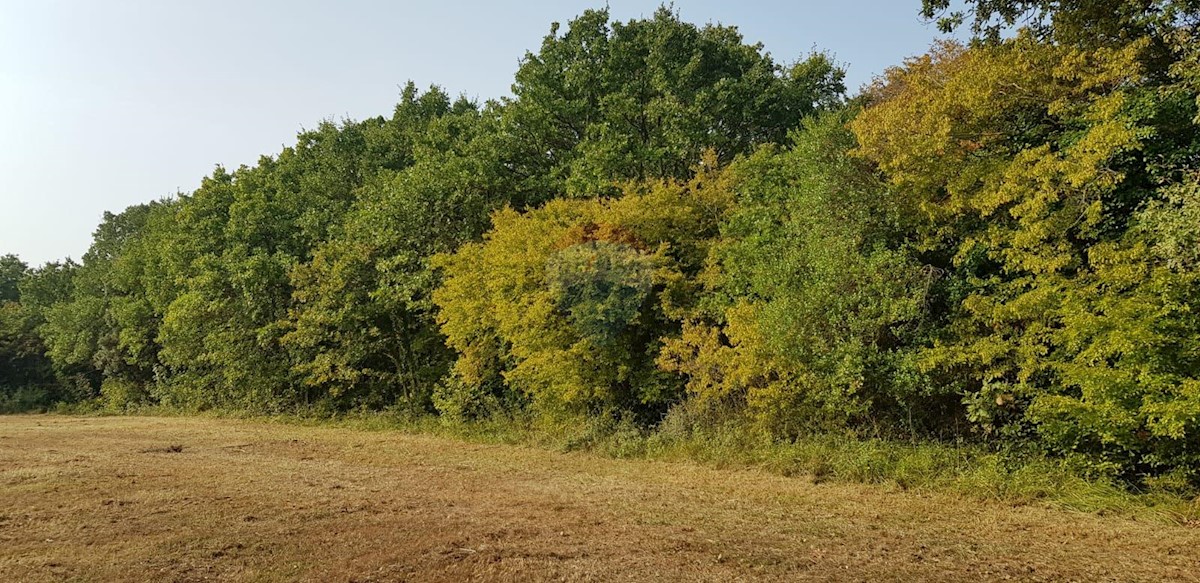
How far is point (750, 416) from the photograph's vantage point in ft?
44.8

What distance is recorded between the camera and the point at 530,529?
7.61 m

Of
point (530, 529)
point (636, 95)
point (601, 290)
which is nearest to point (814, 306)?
point (601, 290)

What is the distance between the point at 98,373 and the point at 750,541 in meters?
41.2

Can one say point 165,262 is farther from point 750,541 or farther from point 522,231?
point 750,541

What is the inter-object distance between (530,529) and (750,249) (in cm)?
833

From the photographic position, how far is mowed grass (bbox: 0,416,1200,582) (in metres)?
6.04

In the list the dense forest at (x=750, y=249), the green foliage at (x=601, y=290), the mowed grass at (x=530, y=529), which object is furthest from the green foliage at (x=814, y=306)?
the mowed grass at (x=530, y=529)

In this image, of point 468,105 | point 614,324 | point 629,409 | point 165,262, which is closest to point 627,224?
point 614,324

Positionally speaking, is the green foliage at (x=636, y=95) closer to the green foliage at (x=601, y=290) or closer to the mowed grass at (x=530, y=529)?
the green foliage at (x=601, y=290)

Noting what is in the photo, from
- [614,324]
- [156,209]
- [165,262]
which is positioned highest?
[156,209]

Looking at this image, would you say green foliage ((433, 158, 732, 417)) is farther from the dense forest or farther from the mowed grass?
the mowed grass

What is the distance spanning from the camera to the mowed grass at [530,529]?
604cm

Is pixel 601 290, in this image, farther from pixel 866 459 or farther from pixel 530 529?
pixel 530 529

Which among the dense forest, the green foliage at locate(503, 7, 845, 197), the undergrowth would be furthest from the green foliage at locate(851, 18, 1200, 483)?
the green foliage at locate(503, 7, 845, 197)
